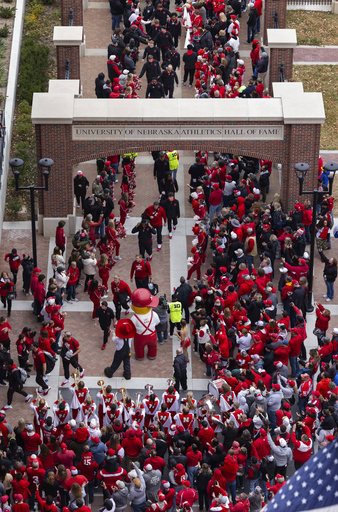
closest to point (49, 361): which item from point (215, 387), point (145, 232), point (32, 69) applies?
point (215, 387)

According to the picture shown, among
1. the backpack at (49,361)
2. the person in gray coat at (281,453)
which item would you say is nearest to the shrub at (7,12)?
the backpack at (49,361)

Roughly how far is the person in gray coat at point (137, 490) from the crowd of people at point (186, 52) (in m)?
15.4

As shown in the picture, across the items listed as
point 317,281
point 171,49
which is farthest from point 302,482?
point 171,49

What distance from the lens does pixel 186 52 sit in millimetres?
41500

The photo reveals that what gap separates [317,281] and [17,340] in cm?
903

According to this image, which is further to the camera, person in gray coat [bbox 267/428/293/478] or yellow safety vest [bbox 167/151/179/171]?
yellow safety vest [bbox 167/151/179/171]

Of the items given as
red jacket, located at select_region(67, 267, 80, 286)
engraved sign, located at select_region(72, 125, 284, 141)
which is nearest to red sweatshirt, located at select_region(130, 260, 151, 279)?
red jacket, located at select_region(67, 267, 80, 286)

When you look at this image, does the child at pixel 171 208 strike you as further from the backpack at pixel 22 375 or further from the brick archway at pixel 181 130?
the backpack at pixel 22 375

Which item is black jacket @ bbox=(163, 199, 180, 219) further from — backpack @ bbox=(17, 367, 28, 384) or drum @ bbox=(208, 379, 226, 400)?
backpack @ bbox=(17, 367, 28, 384)

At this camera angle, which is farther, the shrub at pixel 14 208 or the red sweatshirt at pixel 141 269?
the shrub at pixel 14 208

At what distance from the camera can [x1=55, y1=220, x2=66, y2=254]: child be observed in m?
31.0

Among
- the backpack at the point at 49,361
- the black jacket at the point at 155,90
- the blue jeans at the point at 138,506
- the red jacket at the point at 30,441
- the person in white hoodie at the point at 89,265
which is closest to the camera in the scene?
the blue jeans at the point at 138,506

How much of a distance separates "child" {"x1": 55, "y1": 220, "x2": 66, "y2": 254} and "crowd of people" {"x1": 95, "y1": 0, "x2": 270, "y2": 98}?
6.16 meters

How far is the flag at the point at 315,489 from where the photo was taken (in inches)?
553
